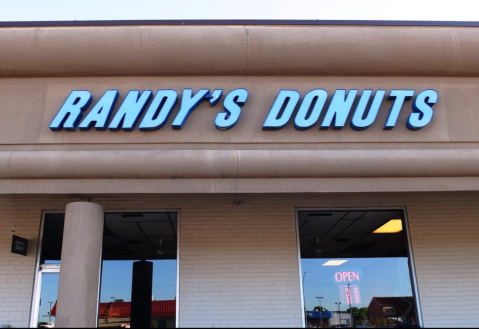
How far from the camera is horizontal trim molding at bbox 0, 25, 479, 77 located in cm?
834

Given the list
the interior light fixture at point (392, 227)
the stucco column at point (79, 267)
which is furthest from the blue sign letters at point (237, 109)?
the interior light fixture at point (392, 227)

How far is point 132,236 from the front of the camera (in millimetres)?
9789

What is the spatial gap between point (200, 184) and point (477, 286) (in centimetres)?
569

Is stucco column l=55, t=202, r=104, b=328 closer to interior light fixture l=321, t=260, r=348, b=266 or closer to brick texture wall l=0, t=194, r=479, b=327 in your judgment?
brick texture wall l=0, t=194, r=479, b=327

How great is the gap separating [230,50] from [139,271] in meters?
4.67

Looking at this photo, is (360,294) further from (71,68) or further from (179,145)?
(71,68)

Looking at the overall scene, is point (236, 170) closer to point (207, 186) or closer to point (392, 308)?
point (207, 186)

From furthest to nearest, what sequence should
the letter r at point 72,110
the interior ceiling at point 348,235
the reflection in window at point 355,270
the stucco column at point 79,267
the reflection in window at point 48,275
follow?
the interior ceiling at point 348,235 < the reflection in window at point 355,270 < the reflection in window at point 48,275 < the letter r at point 72,110 < the stucco column at point 79,267

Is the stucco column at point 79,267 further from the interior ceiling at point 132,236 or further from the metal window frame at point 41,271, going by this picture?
the interior ceiling at point 132,236

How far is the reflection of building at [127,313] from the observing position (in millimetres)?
8781

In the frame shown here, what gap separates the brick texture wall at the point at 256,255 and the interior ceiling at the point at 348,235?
0.30 meters

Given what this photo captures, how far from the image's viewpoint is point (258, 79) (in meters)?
8.56

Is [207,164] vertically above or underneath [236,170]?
above

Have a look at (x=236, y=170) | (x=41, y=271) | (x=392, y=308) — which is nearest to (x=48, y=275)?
(x=41, y=271)
